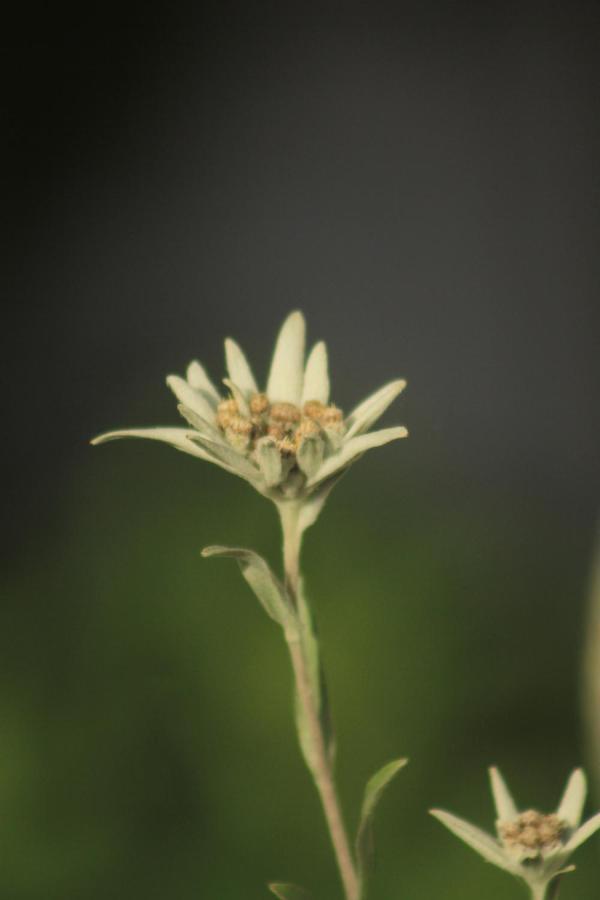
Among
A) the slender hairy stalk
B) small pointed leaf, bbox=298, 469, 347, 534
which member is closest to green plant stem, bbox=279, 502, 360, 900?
small pointed leaf, bbox=298, 469, 347, 534

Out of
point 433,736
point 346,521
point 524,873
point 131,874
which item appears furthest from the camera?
point 346,521

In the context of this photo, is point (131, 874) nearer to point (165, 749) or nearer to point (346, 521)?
point (165, 749)

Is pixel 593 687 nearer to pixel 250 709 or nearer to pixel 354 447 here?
pixel 250 709

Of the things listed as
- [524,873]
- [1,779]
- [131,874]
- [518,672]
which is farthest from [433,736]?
[524,873]

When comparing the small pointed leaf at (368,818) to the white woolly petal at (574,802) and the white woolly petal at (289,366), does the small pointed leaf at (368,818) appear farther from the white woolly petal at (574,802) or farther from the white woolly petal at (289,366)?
the white woolly petal at (289,366)

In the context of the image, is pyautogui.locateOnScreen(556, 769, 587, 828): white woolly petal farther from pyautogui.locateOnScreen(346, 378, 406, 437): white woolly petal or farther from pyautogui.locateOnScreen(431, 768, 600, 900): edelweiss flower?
pyautogui.locateOnScreen(346, 378, 406, 437): white woolly petal
